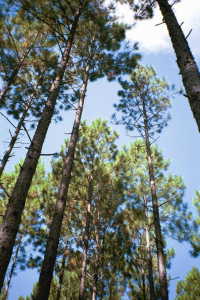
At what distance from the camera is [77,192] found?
10.2 metres

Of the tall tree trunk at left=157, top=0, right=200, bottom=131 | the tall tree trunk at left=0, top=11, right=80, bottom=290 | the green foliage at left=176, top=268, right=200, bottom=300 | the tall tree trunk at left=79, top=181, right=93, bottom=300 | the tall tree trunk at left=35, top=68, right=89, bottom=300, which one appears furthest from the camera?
the green foliage at left=176, top=268, right=200, bottom=300

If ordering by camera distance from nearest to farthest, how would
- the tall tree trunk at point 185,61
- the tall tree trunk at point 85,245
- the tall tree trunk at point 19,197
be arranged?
1. the tall tree trunk at point 185,61
2. the tall tree trunk at point 19,197
3. the tall tree trunk at point 85,245

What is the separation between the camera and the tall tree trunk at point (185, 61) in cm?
260

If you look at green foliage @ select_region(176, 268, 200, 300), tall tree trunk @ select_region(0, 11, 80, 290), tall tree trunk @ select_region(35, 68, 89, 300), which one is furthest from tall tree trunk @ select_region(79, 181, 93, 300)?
green foliage @ select_region(176, 268, 200, 300)

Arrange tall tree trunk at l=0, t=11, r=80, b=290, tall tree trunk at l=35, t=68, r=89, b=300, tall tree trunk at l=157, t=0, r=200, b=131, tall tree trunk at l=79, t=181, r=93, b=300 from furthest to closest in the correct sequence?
tall tree trunk at l=79, t=181, r=93, b=300
tall tree trunk at l=35, t=68, r=89, b=300
tall tree trunk at l=0, t=11, r=80, b=290
tall tree trunk at l=157, t=0, r=200, b=131

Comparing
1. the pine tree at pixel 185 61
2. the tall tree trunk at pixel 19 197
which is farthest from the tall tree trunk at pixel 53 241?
the pine tree at pixel 185 61

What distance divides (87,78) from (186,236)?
723 centimetres

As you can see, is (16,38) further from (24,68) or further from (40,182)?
(40,182)

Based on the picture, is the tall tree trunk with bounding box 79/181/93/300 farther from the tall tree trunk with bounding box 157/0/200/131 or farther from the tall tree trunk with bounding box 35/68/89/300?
the tall tree trunk with bounding box 157/0/200/131

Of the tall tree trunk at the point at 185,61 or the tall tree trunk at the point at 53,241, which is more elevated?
the tall tree trunk at the point at 185,61

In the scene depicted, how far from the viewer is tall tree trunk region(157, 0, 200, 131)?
2.60 meters

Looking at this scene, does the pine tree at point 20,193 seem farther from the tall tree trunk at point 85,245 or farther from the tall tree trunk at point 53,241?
the tall tree trunk at point 85,245

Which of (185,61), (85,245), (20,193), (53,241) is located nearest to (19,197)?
(20,193)

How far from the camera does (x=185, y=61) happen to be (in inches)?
121
